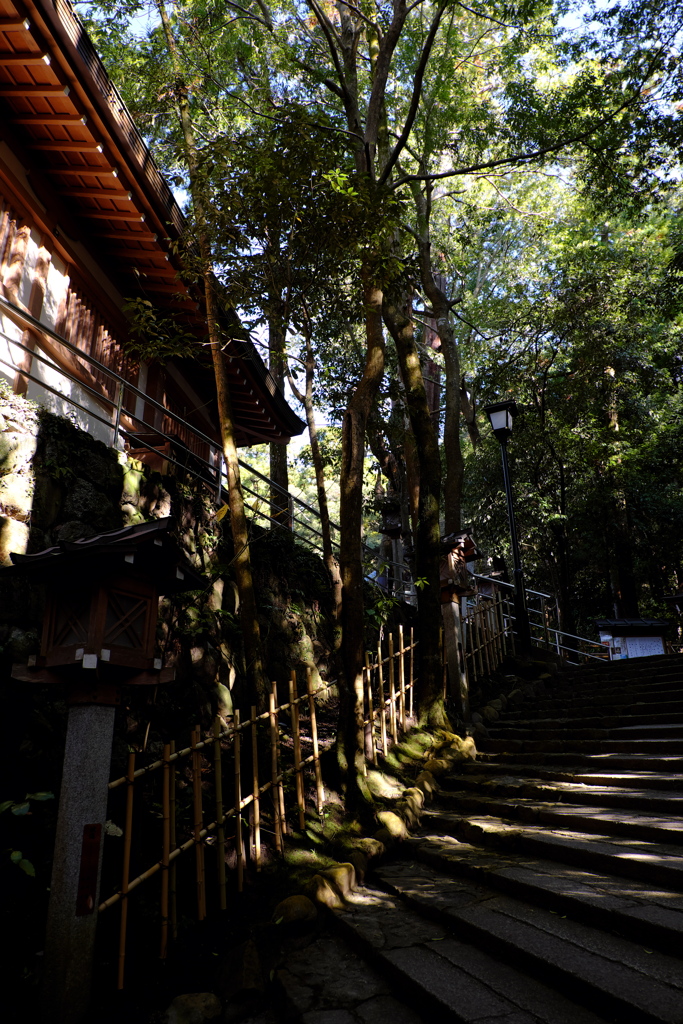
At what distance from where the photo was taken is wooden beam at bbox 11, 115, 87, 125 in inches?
236

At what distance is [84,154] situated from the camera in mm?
6461

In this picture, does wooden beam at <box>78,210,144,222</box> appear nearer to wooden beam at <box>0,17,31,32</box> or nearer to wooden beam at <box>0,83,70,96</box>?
wooden beam at <box>0,83,70,96</box>

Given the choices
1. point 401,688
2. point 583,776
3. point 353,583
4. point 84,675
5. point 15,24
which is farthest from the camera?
point 401,688

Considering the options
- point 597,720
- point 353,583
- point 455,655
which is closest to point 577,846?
point 353,583

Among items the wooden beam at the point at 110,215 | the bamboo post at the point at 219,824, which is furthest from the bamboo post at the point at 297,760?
the wooden beam at the point at 110,215

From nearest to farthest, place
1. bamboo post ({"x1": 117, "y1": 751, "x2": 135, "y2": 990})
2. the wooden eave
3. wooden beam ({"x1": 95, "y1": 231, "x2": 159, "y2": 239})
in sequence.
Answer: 1. bamboo post ({"x1": 117, "y1": 751, "x2": 135, "y2": 990})
2. the wooden eave
3. wooden beam ({"x1": 95, "y1": 231, "x2": 159, "y2": 239})

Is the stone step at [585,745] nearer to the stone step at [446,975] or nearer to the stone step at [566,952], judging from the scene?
the stone step at [566,952]

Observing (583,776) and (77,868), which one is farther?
A: (583,776)

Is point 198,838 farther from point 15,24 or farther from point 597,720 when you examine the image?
point 15,24

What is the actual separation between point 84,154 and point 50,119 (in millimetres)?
457

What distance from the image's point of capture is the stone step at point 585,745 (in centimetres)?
616

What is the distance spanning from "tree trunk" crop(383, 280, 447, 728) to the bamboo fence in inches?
42.9

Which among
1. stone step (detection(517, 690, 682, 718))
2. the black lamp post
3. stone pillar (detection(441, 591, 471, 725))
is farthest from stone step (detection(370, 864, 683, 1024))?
the black lamp post

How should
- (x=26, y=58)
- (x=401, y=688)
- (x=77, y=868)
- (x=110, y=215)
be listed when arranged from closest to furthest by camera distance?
(x=77, y=868), (x=26, y=58), (x=110, y=215), (x=401, y=688)
